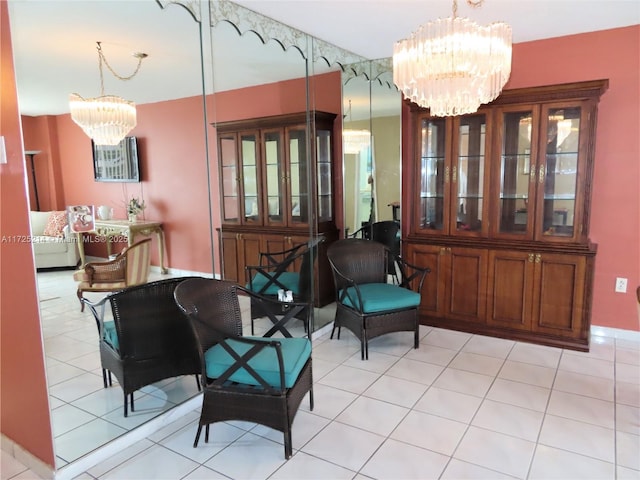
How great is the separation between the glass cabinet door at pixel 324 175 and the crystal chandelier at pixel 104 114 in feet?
6.25

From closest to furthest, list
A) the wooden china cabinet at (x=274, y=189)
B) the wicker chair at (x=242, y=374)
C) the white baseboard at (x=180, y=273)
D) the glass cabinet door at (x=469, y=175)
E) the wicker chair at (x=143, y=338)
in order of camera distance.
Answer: the wicker chair at (x=242, y=374) < the wicker chair at (x=143, y=338) < the white baseboard at (x=180, y=273) < the wooden china cabinet at (x=274, y=189) < the glass cabinet door at (x=469, y=175)

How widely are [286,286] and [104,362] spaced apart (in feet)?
5.24

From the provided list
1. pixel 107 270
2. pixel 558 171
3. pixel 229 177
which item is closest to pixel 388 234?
pixel 558 171

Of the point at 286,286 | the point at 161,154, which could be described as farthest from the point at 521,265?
the point at 161,154

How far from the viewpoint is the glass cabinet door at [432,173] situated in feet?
12.9

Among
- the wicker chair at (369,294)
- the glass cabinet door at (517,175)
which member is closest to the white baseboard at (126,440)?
the wicker chair at (369,294)

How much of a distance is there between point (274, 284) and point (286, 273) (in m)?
0.19

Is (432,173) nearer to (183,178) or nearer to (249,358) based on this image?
(183,178)

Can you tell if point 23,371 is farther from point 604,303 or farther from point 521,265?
point 604,303

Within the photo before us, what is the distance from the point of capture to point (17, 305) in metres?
2.04

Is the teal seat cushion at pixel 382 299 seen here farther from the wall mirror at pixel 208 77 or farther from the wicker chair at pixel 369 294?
the wall mirror at pixel 208 77

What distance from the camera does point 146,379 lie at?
2.47m

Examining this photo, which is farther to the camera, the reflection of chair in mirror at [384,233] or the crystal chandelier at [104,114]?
the reflection of chair in mirror at [384,233]

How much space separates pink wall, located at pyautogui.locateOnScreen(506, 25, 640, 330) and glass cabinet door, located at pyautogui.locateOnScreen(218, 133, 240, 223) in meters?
2.50
